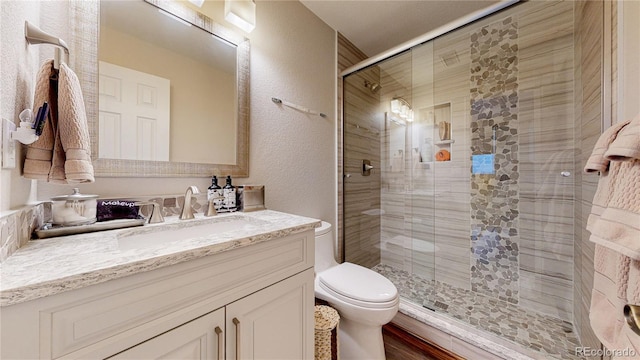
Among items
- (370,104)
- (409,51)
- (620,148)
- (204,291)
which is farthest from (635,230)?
(370,104)

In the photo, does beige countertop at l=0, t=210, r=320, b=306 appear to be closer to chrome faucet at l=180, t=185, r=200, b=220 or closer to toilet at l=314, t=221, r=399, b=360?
chrome faucet at l=180, t=185, r=200, b=220

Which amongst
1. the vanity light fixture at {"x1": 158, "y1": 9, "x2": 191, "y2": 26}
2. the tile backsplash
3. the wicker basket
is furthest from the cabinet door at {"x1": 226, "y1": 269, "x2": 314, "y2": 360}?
the vanity light fixture at {"x1": 158, "y1": 9, "x2": 191, "y2": 26}

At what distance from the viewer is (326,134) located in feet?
6.29

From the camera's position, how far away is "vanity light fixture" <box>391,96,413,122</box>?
2246mm

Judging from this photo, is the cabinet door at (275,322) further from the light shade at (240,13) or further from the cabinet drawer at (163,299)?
the light shade at (240,13)

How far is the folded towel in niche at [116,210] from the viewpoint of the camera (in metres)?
0.85

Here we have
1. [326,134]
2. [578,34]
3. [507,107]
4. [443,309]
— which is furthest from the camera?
[326,134]

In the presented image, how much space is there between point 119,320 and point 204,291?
0.58 ft

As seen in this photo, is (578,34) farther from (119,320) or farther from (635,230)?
(119,320)

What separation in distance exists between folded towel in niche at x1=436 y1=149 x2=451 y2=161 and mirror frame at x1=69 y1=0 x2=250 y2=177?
171 centimetres

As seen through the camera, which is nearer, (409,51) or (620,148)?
(620,148)

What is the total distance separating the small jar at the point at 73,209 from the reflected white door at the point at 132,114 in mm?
197

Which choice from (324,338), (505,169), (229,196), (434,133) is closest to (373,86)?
(434,133)

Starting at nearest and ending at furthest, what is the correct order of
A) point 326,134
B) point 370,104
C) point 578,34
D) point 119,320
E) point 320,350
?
point 119,320 < point 320,350 < point 578,34 < point 326,134 < point 370,104
